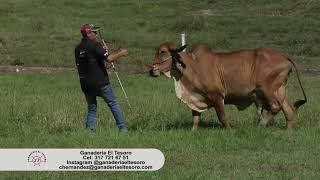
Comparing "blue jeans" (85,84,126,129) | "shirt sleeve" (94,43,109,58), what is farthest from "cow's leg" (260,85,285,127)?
"shirt sleeve" (94,43,109,58)

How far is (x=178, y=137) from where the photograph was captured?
10.6 meters

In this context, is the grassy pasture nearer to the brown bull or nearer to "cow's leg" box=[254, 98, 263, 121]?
"cow's leg" box=[254, 98, 263, 121]

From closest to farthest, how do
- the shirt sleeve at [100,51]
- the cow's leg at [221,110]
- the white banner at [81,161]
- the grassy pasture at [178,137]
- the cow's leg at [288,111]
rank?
the white banner at [81,161] → the grassy pasture at [178,137] → the shirt sleeve at [100,51] → the cow's leg at [221,110] → the cow's leg at [288,111]

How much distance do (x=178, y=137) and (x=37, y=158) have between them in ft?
9.32

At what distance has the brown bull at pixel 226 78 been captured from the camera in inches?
464

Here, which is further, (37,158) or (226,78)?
(226,78)

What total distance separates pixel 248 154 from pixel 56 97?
8.13m

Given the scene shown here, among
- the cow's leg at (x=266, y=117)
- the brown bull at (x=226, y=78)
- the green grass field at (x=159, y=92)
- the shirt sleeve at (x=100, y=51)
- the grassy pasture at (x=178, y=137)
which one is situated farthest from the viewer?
the cow's leg at (x=266, y=117)

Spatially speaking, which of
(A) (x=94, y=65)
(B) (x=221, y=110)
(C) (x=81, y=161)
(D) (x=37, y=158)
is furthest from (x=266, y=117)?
(D) (x=37, y=158)

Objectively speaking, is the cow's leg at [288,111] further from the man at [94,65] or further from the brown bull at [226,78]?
the man at [94,65]

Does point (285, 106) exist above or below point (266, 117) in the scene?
above

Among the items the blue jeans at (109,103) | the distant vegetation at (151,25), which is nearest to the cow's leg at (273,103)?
the blue jeans at (109,103)

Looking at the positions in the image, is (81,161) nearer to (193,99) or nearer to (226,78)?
(193,99)

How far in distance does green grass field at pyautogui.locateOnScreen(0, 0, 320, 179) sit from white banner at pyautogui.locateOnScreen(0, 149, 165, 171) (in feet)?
0.36
